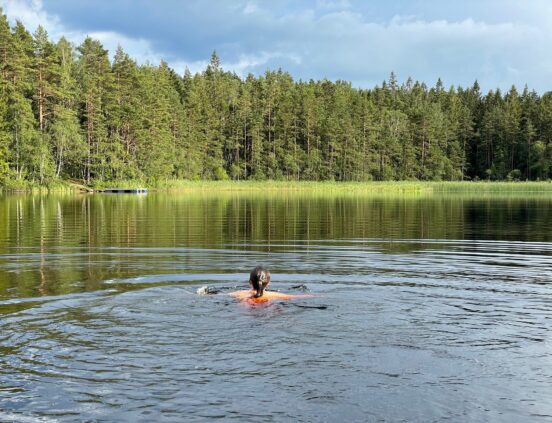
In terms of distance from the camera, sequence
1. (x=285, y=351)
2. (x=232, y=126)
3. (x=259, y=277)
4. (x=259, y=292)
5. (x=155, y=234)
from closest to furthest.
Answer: (x=285, y=351) < (x=259, y=277) < (x=259, y=292) < (x=155, y=234) < (x=232, y=126)

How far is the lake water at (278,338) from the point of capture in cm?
643

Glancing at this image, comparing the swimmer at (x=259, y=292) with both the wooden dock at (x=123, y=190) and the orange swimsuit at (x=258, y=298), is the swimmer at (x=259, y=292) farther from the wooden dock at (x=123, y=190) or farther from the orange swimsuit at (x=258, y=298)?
the wooden dock at (x=123, y=190)

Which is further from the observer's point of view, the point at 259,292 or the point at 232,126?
the point at 232,126

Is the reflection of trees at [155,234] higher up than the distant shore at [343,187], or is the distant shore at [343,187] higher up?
the distant shore at [343,187]

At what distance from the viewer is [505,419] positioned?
6.09 m

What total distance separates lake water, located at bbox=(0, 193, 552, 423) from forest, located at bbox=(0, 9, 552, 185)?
2179 inches

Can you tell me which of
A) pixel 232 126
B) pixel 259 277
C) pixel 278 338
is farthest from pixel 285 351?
pixel 232 126

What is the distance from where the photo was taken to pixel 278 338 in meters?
8.80

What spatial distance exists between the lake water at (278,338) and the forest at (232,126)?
55.3 metres

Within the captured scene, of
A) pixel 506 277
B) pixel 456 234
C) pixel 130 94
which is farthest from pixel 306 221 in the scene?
pixel 130 94

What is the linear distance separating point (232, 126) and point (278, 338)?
123 meters

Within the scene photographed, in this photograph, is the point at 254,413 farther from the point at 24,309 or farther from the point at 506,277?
the point at 506,277

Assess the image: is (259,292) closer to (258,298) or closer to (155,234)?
(258,298)

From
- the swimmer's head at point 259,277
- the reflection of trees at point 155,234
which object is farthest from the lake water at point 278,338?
the swimmer's head at point 259,277
